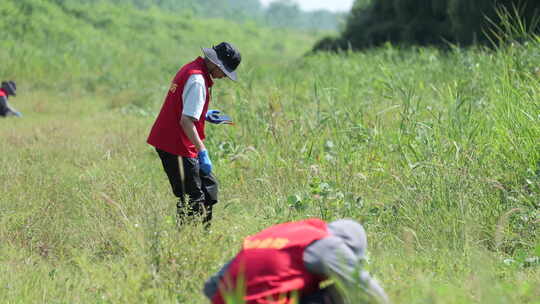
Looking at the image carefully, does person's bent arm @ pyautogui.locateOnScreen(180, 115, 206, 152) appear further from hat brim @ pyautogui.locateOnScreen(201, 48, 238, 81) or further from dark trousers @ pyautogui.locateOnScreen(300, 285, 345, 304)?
dark trousers @ pyautogui.locateOnScreen(300, 285, 345, 304)

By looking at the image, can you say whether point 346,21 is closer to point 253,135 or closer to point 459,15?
point 459,15

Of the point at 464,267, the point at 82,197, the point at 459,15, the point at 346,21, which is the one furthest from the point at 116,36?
the point at 464,267

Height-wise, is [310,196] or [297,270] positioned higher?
[297,270]

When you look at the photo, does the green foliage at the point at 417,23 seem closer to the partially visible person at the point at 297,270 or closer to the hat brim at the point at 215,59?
the hat brim at the point at 215,59

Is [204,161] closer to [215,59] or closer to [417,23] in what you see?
[215,59]

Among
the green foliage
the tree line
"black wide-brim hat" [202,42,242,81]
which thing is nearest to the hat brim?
"black wide-brim hat" [202,42,242,81]

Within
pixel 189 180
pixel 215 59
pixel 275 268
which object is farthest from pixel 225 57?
pixel 275 268

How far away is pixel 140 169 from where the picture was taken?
7.09m

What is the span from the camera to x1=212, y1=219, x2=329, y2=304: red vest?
9.59 ft

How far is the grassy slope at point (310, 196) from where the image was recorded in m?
3.86

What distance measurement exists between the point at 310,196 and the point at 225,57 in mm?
1186

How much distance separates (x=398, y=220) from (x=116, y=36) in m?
Answer: 28.1

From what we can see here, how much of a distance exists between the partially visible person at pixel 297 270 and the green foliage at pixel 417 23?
1299 centimetres

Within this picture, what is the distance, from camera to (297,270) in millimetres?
2969
